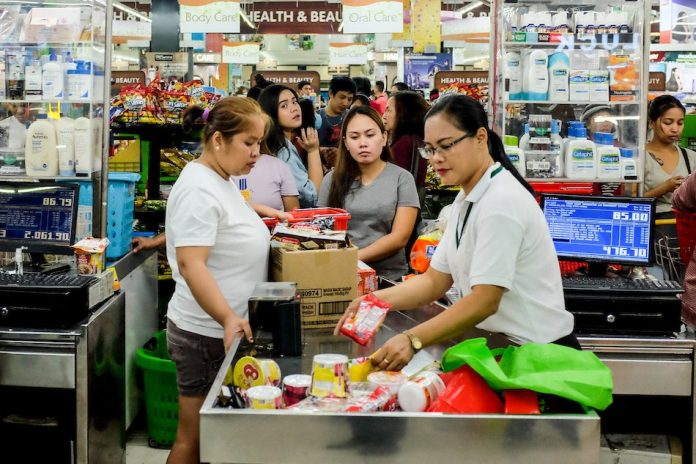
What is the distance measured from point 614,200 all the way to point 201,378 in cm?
209

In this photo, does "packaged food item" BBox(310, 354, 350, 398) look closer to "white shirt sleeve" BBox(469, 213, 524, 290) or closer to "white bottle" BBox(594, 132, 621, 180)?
"white shirt sleeve" BBox(469, 213, 524, 290)

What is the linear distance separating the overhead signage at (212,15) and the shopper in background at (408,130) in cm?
311

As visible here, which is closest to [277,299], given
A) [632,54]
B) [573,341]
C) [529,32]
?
[573,341]

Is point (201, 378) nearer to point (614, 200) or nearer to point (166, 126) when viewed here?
point (614, 200)

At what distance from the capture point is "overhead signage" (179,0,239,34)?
8367 millimetres

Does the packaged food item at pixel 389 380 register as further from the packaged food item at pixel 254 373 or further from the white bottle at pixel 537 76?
the white bottle at pixel 537 76

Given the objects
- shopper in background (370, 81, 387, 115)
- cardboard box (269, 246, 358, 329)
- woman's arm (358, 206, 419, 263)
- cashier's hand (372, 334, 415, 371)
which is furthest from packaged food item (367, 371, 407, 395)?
shopper in background (370, 81, 387, 115)

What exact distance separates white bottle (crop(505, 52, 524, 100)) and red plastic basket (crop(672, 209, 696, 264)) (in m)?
1.15

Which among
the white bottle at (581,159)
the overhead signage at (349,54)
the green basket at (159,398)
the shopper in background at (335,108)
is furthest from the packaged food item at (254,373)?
the overhead signage at (349,54)

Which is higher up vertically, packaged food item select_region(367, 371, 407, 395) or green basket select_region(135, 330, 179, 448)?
packaged food item select_region(367, 371, 407, 395)

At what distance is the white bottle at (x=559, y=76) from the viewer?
4.52 metres

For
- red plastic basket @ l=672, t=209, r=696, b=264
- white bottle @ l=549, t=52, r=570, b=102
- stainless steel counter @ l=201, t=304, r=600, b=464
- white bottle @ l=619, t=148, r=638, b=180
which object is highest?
white bottle @ l=549, t=52, r=570, b=102

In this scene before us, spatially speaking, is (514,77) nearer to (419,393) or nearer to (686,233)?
(686,233)

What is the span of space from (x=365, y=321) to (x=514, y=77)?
103 inches
